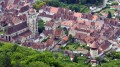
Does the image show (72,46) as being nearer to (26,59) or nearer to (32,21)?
(32,21)

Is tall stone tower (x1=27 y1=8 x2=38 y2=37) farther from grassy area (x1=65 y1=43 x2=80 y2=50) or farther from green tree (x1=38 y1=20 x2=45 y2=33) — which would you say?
grassy area (x1=65 y1=43 x2=80 y2=50)

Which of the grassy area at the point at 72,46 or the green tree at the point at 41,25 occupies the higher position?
the green tree at the point at 41,25

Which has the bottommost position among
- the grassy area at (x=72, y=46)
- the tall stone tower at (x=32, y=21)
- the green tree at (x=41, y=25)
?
the grassy area at (x=72, y=46)

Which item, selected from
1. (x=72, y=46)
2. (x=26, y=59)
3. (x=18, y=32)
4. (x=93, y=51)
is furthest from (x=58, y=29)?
(x=26, y=59)

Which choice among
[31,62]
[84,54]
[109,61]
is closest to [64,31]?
[84,54]

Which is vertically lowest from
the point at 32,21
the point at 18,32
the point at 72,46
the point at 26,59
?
the point at 72,46

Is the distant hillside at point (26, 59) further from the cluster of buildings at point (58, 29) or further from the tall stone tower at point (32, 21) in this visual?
the tall stone tower at point (32, 21)

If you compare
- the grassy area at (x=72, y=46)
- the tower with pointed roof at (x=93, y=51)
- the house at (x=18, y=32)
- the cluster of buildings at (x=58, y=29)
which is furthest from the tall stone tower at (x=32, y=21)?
the tower with pointed roof at (x=93, y=51)

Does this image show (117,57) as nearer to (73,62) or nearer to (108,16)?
(73,62)
